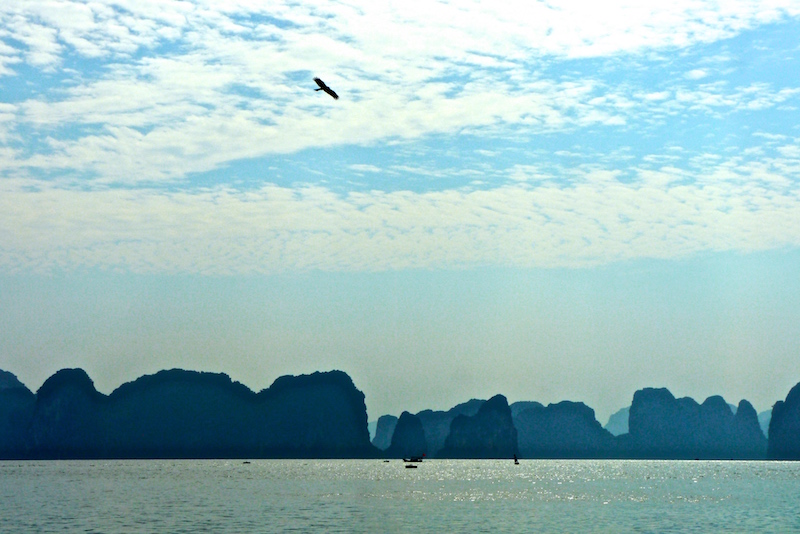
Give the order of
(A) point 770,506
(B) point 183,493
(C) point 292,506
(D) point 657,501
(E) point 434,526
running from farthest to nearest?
1. (B) point 183,493
2. (D) point 657,501
3. (A) point 770,506
4. (C) point 292,506
5. (E) point 434,526

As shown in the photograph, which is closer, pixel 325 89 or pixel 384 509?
pixel 325 89

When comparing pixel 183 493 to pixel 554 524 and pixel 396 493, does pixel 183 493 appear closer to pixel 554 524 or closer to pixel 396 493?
pixel 396 493

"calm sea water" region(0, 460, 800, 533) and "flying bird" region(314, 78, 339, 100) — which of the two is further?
"calm sea water" region(0, 460, 800, 533)

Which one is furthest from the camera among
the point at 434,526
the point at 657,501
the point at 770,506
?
the point at 657,501

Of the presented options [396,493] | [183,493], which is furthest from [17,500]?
[396,493]

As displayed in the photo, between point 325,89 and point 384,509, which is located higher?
point 325,89

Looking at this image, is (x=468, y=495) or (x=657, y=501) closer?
(x=657, y=501)

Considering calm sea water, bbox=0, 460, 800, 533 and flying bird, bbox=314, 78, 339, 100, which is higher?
flying bird, bbox=314, 78, 339, 100

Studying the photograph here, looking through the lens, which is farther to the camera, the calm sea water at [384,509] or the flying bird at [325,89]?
the calm sea water at [384,509]

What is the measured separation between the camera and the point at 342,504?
108438 mm

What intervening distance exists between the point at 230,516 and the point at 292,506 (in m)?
14.5

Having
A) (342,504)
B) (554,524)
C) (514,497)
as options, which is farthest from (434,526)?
(514,497)

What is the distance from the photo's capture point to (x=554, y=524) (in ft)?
281

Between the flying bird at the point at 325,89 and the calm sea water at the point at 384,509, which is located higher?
the flying bird at the point at 325,89
